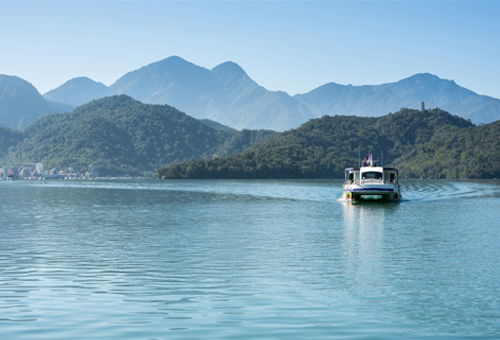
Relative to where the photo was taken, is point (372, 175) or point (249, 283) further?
point (372, 175)

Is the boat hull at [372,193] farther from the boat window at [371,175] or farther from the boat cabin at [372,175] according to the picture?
the boat window at [371,175]

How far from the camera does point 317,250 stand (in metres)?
36.2

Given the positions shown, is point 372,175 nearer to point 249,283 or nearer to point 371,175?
point 371,175

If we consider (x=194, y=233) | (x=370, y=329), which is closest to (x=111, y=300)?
(x=370, y=329)

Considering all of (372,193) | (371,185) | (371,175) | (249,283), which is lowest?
(249,283)

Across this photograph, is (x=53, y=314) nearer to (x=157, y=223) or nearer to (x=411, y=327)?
(x=411, y=327)

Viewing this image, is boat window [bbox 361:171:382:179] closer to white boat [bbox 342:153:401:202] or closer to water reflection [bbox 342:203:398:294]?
white boat [bbox 342:153:401:202]

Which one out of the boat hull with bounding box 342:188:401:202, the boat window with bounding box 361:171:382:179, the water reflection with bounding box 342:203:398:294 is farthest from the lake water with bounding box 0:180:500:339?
the boat window with bounding box 361:171:382:179

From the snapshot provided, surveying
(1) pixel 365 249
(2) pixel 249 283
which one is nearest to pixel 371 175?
(1) pixel 365 249

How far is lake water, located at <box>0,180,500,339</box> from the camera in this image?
1855 cm

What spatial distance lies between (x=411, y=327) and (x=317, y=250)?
57.5 ft

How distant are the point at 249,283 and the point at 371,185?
201ft

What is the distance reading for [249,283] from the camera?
2523 centimetres

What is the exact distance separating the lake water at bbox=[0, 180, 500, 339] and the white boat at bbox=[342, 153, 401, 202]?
34.0m
